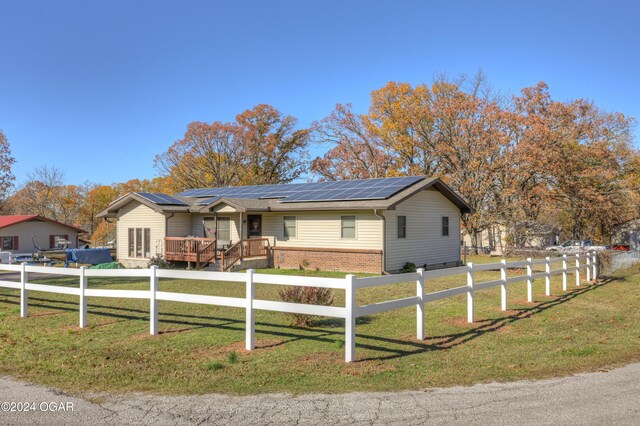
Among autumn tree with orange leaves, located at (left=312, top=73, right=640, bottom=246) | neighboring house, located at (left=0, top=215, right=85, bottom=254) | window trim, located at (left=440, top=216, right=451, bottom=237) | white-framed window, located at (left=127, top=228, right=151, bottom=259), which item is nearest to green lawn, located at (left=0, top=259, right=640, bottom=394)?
window trim, located at (left=440, top=216, right=451, bottom=237)

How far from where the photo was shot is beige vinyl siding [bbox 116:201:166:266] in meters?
26.5

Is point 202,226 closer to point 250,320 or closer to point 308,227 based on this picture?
point 308,227

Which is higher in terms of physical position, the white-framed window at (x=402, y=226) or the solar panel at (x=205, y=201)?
the solar panel at (x=205, y=201)

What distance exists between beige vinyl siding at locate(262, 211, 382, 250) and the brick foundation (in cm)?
27

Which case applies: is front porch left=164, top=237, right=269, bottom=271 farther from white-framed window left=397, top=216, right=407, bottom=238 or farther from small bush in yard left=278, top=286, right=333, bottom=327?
small bush in yard left=278, top=286, right=333, bottom=327

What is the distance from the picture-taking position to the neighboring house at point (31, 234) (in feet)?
134

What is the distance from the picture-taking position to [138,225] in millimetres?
27328

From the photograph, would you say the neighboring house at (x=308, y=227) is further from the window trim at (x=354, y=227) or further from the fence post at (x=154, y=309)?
the fence post at (x=154, y=309)

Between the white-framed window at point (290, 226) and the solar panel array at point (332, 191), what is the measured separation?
0.90 metres

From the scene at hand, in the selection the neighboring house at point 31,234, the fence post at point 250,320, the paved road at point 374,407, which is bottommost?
the paved road at point 374,407

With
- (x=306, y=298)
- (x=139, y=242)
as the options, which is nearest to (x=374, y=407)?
(x=306, y=298)

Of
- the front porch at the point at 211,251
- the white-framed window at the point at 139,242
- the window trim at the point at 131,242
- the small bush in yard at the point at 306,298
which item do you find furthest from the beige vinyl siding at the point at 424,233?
the window trim at the point at 131,242

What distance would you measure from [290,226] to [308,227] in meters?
1.22

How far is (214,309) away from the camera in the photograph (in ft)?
37.5
